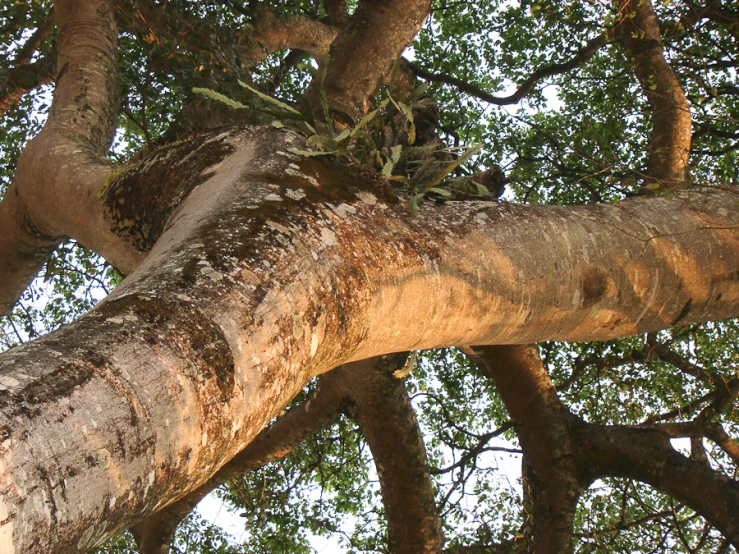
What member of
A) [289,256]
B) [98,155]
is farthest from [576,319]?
[98,155]

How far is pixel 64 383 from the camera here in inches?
49.0

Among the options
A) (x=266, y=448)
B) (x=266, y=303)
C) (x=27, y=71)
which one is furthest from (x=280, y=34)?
(x=266, y=303)

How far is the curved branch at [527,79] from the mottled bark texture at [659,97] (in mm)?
2040

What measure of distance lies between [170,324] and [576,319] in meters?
1.59

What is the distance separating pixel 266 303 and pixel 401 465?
274cm

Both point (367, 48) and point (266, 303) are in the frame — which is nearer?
point (266, 303)

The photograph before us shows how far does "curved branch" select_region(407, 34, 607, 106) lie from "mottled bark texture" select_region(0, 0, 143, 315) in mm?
3493

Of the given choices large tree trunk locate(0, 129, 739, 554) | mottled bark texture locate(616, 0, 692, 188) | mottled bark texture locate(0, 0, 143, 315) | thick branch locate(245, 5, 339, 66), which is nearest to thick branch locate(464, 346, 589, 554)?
mottled bark texture locate(616, 0, 692, 188)

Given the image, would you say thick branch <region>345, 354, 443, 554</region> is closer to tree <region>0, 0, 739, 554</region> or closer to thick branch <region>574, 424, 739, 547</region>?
tree <region>0, 0, 739, 554</region>

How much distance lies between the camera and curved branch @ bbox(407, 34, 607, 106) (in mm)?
6238

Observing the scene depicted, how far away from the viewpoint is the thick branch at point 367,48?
395 centimetres

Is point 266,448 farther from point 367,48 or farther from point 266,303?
point 266,303

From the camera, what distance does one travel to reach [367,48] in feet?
13.4

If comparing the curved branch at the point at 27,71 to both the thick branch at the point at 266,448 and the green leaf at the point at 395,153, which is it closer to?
the thick branch at the point at 266,448
